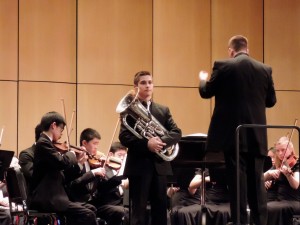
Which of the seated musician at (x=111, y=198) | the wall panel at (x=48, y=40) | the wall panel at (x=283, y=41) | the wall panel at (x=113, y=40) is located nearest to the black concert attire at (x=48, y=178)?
the seated musician at (x=111, y=198)

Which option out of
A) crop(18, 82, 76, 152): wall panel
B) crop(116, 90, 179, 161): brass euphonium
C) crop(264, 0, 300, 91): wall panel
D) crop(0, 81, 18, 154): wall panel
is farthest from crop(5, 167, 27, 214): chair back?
crop(264, 0, 300, 91): wall panel

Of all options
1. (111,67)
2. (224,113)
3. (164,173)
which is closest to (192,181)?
(164,173)

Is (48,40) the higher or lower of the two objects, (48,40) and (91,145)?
the higher

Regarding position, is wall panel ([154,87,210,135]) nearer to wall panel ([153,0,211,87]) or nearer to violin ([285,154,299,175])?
wall panel ([153,0,211,87])

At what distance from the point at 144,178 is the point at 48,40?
3749 millimetres

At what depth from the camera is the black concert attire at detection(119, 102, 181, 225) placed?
217 inches

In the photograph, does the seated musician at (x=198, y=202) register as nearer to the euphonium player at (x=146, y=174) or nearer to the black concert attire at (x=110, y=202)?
the black concert attire at (x=110, y=202)

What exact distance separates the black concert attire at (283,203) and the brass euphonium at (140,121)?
5.73 ft

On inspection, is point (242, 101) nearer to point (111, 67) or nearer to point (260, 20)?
point (111, 67)

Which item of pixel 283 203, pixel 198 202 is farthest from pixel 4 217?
pixel 283 203

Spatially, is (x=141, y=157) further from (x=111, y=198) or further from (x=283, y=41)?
(x=283, y=41)

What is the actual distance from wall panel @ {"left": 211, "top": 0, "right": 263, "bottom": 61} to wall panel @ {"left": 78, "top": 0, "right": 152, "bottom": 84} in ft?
3.27

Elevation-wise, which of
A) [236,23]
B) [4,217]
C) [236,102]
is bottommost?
[4,217]

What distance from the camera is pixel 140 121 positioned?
5.62 metres
